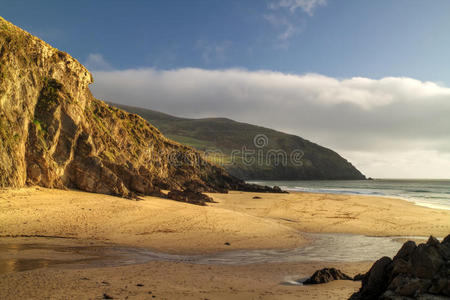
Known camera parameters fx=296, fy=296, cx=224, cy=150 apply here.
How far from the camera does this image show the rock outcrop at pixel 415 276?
466 centimetres

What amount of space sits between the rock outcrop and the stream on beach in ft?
17.4

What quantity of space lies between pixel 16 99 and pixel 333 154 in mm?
156904

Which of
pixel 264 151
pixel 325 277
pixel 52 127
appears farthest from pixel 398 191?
pixel 264 151

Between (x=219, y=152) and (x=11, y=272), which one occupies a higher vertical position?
(x=219, y=152)

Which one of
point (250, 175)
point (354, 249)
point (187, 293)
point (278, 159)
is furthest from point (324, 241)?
point (278, 159)

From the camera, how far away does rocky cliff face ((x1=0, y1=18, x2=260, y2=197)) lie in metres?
17.2

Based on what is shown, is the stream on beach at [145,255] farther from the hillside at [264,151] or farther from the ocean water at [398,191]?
the hillside at [264,151]

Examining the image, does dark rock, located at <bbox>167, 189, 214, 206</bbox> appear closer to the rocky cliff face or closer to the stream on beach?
the rocky cliff face

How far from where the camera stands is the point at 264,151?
467ft

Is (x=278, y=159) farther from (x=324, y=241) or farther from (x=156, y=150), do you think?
(x=324, y=241)

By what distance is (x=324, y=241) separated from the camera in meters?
15.0

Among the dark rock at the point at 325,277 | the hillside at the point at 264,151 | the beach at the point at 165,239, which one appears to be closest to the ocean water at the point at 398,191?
the beach at the point at 165,239

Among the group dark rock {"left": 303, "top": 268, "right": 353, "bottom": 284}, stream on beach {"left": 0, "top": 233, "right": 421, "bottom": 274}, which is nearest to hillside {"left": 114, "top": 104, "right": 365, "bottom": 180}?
stream on beach {"left": 0, "top": 233, "right": 421, "bottom": 274}

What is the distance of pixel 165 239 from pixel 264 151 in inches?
5149
